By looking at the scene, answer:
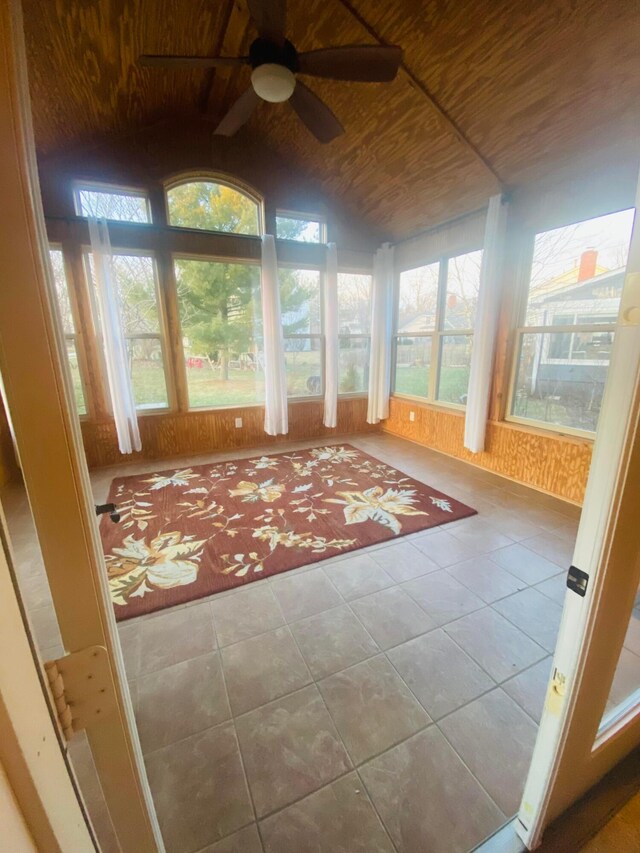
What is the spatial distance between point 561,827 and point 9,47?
191cm

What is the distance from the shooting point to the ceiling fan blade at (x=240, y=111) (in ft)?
7.20

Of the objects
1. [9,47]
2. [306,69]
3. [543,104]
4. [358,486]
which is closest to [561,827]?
[9,47]

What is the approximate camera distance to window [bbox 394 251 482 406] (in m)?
3.82

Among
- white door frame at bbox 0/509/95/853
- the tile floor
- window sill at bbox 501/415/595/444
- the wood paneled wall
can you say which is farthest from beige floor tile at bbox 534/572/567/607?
the wood paneled wall

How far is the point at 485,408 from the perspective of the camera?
348 cm

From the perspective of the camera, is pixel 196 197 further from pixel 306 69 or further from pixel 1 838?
pixel 1 838

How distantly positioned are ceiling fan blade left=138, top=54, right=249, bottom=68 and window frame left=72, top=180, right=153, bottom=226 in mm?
1857

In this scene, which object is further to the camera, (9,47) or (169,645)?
(169,645)

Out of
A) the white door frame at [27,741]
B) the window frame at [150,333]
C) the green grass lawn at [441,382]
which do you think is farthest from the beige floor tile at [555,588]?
the window frame at [150,333]

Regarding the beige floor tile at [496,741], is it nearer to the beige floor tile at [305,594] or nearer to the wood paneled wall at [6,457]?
the beige floor tile at [305,594]

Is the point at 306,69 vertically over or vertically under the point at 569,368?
over

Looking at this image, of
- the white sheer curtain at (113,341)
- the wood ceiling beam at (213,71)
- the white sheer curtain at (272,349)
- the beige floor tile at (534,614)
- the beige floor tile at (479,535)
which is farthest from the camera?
the white sheer curtain at (272,349)

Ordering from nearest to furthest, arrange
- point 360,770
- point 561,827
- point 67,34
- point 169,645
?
point 561,827 < point 360,770 < point 169,645 < point 67,34

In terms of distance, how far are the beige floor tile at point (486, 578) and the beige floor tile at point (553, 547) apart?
361 millimetres
